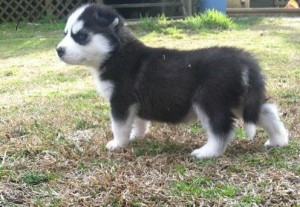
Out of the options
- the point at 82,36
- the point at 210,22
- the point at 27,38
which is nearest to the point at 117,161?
the point at 82,36

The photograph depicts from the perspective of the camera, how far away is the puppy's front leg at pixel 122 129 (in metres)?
4.02

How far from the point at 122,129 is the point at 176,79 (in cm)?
59

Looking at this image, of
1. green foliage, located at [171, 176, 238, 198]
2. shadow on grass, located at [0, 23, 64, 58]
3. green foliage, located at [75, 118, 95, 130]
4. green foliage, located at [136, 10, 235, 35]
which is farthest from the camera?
green foliage, located at [136, 10, 235, 35]

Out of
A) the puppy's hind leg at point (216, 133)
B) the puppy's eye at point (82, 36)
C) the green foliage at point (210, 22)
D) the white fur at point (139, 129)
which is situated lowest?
the green foliage at point (210, 22)

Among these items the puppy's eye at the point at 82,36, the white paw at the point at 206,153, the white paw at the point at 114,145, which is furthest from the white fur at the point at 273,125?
the puppy's eye at the point at 82,36

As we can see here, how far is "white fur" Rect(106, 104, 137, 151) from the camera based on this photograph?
403 centimetres

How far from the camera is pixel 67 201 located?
2.92m

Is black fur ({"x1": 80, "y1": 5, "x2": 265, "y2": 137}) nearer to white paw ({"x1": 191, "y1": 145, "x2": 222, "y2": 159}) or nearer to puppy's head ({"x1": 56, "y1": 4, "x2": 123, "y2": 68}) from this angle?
puppy's head ({"x1": 56, "y1": 4, "x2": 123, "y2": 68})

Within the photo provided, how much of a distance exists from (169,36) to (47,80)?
5146 mm

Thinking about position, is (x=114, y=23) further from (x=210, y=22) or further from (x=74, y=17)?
(x=210, y=22)

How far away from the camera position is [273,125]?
3.93m

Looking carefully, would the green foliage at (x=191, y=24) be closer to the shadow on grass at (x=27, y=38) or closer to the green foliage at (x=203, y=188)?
the shadow on grass at (x=27, y=38)

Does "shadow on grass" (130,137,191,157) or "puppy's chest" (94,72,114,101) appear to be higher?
"puppy's chest" (94,72,114,101)

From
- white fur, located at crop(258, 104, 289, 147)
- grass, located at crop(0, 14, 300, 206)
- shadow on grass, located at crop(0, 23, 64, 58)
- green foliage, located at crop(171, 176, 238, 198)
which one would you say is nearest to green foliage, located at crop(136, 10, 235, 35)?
shadow on grass, located at crop(0, 23, 64, 58)
